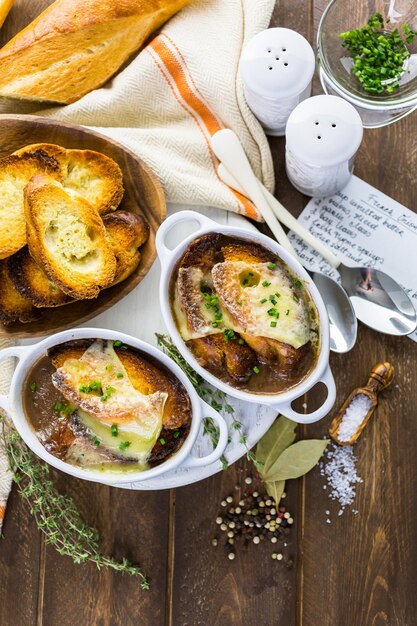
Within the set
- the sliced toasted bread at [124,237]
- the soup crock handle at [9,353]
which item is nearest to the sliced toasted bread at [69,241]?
the sliced toasted bread at [124,237]

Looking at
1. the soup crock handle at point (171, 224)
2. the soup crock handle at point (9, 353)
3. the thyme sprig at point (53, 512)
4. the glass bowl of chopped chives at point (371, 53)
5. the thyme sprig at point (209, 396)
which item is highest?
the glass bowl of chopped chives at point (371, 53)

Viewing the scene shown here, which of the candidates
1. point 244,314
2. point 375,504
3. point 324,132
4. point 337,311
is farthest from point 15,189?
point 375,504

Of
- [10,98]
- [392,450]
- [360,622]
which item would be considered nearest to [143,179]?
[10,98]

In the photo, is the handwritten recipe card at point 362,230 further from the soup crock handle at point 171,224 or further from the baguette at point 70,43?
the baguette at point 70,43

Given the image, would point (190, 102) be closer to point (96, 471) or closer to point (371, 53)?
point (371, 53)

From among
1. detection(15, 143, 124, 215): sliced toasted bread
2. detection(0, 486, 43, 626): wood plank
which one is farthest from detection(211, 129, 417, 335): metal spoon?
detection(0, 486, 43, 626): wood plank

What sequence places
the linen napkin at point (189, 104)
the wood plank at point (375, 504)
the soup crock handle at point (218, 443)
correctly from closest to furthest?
the soup crock handle at point (218, 443) < the linen napkin at point (189, 104) < the wood plank at point (375, 504)
